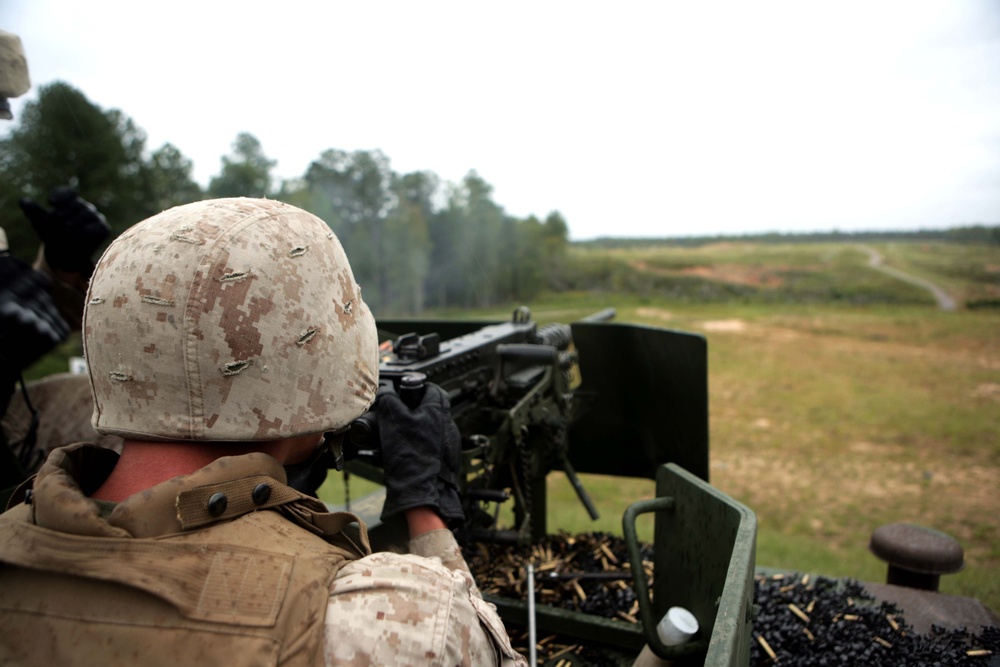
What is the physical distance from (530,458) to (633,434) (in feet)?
4.38

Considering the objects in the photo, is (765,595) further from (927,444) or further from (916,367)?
(916,367)

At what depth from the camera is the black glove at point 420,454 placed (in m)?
2.10

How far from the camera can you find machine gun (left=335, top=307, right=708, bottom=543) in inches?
121

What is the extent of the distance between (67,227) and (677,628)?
381 cm

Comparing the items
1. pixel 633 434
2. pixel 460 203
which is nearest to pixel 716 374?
pixel 460 203

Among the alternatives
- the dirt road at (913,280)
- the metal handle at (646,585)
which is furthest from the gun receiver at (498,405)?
the dirt road at (913,280)

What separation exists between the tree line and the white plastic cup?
525cm

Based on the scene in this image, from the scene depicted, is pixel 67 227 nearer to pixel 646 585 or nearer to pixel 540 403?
pixel 540 403

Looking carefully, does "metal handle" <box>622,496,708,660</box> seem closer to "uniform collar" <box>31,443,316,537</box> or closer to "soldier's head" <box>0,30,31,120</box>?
"uniform collar" <box>31,443,316,537</box>

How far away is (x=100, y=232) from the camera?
384 cm

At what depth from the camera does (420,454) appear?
7.11 ft

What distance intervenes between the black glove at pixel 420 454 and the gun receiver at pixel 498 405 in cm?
28

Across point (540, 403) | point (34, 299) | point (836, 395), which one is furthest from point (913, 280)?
point (34, 299)

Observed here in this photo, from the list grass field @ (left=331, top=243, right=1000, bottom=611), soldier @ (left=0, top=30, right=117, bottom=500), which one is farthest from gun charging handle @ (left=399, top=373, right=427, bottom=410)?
grass field @ (left=331, top=243, right=1000, bottom=611)
